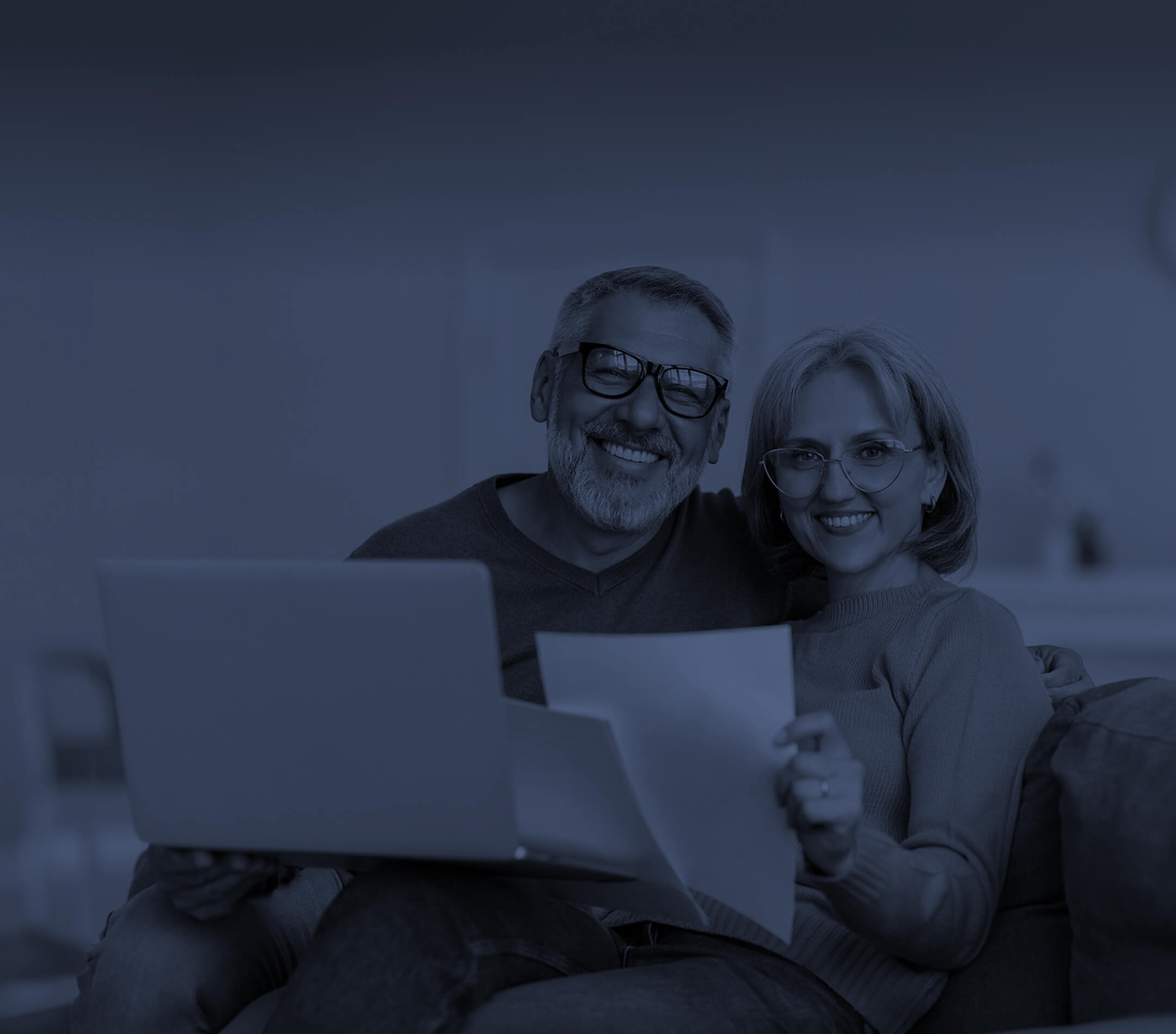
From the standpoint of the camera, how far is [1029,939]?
1.30 metres

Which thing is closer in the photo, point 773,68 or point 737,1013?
point 737,1013

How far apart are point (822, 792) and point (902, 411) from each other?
0.71 meters

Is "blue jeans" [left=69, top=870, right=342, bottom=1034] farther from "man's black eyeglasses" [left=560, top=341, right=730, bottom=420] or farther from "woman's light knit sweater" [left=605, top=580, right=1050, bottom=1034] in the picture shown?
"man's black eyeglasses" [left=560, top=341, right=730, bottom=420]

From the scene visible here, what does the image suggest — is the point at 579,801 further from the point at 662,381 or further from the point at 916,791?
the point at 662,381

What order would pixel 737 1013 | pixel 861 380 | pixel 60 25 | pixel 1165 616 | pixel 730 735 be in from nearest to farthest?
pixel 730 735 → pixel 737 1013 → pixel 861 380 → pixel 1165 616 → pixel 60 25

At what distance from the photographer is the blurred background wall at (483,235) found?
4.36 meters

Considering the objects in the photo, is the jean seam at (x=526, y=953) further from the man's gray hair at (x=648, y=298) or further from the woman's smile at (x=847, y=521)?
the man's gray hair at (x=648, y=298)

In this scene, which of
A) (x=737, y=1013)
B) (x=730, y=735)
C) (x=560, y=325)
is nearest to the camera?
(x=730, y=735)

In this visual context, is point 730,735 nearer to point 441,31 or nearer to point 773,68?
point 773,68

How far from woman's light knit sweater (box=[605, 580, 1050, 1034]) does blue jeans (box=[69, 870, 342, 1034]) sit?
449mm

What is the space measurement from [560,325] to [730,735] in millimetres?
1120

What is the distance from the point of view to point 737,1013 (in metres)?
1.23

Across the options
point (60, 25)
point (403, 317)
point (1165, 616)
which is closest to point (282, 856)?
point (1165, 616)

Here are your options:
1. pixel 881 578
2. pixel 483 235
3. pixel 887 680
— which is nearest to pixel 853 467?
pixel 881 578
